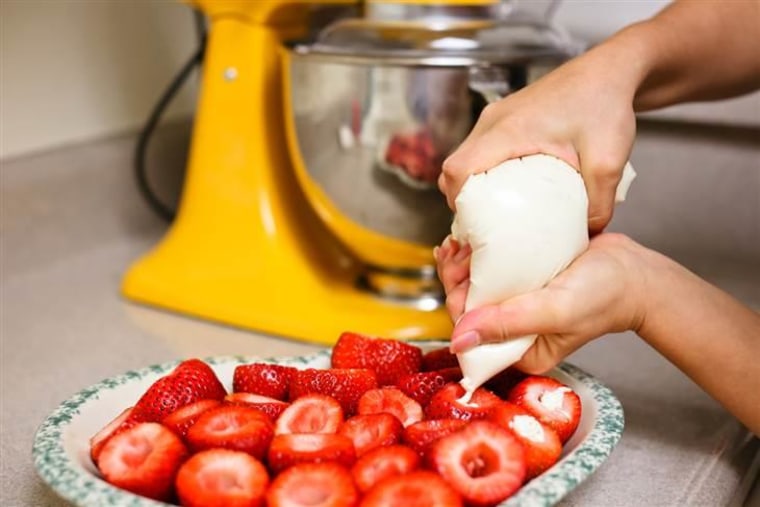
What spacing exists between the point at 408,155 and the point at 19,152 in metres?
0.42

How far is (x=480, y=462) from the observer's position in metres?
0.47

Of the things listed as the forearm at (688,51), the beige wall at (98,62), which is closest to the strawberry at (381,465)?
the forearm at (688,51)

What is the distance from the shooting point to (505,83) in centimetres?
76

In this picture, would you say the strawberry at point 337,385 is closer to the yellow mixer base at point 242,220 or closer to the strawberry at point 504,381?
the strawberry at point 504,381

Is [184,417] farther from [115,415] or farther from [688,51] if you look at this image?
[688,51]

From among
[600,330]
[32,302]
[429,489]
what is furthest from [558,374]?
[32,302]

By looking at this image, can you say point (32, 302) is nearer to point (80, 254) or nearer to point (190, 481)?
point (80, 254)

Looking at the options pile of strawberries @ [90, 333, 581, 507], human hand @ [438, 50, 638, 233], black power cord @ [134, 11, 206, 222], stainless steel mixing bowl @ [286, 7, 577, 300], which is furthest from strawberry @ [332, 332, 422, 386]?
A: black power cord @ [134, 11, 206, 222]

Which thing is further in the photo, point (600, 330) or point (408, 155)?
point (408, 155)

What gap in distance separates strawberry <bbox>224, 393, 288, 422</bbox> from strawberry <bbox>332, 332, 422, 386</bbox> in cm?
6

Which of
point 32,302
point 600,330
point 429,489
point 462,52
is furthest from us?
point 32,302

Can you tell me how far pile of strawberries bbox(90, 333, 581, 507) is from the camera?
438mm

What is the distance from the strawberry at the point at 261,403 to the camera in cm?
53

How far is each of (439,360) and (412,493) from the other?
19cm
